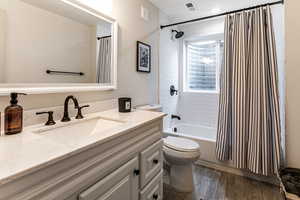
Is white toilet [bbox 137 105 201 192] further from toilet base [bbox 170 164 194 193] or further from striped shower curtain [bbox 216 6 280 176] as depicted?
striped shower curtain [bbox 216 6 280 176]

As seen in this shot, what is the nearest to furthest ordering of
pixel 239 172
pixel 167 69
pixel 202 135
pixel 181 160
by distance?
pixel 181 160, pixel 239 172, pixel 167 69, pixel 202 135

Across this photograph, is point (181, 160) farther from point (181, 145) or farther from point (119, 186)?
point (119, 186)

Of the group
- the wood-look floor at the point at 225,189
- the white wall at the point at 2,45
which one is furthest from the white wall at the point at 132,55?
the wood-look floor at the point at 225,189

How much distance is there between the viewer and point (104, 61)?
151cm

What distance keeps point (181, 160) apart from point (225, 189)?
0.60 m

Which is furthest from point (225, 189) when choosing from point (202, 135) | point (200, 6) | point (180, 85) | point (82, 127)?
point (200, 6)

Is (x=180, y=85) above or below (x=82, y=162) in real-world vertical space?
above

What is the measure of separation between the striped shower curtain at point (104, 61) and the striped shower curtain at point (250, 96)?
54.9 inches

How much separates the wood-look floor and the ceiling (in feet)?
7.41

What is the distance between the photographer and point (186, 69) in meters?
3.14

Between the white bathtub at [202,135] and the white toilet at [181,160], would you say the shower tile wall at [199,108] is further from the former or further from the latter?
the white toilet at [181,160]

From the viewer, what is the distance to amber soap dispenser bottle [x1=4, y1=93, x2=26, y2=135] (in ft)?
2.65

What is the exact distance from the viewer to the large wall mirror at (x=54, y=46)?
0.92 m

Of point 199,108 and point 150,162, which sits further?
point 199,108
